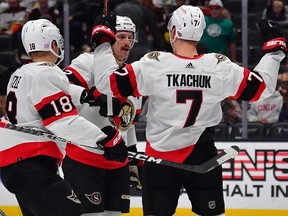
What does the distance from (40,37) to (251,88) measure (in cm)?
107

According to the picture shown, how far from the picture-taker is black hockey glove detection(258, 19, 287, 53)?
486 centimetres

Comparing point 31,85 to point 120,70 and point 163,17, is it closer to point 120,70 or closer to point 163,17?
point 120,70

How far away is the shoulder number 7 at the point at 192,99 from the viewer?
466 cm

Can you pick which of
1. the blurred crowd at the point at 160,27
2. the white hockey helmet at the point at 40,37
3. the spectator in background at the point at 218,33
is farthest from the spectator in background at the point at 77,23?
the white hockey helmet at the point at 40,37

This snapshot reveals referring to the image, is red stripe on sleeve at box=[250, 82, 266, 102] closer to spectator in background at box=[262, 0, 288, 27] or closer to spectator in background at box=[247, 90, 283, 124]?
spectator in background at box=[247, 90, 283, 124]

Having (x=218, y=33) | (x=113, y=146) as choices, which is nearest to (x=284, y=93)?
(x=218, y=33)

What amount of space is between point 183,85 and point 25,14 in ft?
14.7

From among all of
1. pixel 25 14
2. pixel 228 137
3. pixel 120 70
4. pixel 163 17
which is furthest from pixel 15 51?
pixel 120 70

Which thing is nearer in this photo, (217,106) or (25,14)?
(217,106)

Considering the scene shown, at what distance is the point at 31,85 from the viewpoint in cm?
451

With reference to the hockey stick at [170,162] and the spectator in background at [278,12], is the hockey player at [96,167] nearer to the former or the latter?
the hockey stick at [170,162]

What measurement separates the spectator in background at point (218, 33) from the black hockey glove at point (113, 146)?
3412 mm

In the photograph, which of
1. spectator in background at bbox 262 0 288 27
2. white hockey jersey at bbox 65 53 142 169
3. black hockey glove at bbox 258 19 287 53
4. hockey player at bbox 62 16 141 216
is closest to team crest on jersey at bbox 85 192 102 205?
hockey player at bbox 62 16 141 216

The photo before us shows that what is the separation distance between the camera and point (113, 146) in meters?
4.63
